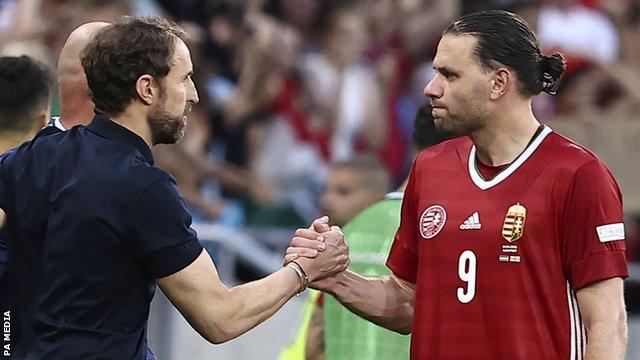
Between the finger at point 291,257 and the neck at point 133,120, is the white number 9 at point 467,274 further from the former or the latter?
the neck at point 133,120

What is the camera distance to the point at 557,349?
4988 millimetres

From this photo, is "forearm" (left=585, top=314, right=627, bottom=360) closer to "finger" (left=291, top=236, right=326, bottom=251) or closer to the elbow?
"finger" (left=291, top=236, right=326, bottom=251)

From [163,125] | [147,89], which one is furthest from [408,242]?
[147,89]

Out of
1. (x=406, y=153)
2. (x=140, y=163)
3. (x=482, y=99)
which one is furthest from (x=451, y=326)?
(x=406, y=153)

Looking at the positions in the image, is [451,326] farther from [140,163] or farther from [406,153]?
[406,153]

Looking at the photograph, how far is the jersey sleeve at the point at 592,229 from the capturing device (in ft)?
16.0

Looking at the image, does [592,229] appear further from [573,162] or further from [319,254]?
[319,254]

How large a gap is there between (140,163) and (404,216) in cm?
113

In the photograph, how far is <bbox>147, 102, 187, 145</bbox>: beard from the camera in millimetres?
4957

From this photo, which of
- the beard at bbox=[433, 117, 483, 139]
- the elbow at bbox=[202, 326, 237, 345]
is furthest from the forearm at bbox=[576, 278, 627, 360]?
the elbow at bbox=[202, 326, 237, 345]

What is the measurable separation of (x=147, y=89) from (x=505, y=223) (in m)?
1.27

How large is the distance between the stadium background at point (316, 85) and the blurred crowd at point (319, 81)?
1 centimetres

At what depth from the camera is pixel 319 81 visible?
11281 millimetres

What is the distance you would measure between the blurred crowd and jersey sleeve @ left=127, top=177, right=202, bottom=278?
18.7 feet
